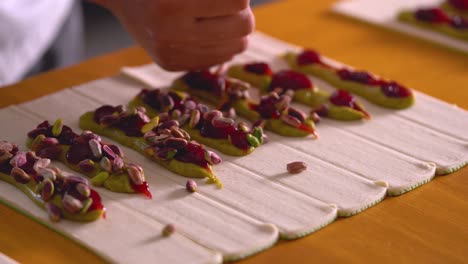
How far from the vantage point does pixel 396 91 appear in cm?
145

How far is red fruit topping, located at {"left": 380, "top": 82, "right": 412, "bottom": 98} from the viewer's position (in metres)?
1.45

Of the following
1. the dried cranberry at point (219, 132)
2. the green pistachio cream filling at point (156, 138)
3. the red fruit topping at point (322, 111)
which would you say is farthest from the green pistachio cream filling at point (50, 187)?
the red fruit topping at point (322, 111)

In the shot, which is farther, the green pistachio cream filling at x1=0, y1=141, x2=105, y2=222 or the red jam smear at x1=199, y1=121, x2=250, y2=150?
the red jam smear at x1=199, y1=121, x2=250, y2=150

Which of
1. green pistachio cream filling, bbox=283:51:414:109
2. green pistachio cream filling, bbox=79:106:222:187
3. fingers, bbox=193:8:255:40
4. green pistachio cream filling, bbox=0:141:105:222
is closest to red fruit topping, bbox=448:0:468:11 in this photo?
green pistachio cream filling, bbox=283:51:414:109

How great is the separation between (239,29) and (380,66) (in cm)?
37

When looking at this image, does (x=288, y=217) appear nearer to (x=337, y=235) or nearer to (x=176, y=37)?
(x=337, y=235)

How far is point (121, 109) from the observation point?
4.33ft

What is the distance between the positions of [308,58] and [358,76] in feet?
0.43

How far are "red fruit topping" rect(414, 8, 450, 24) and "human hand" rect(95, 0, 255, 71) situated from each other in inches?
21.1

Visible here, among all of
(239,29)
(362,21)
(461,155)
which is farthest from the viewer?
(362,21)

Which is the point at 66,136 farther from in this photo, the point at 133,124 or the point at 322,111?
the point at 322,111

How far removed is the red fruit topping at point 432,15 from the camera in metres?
1.78

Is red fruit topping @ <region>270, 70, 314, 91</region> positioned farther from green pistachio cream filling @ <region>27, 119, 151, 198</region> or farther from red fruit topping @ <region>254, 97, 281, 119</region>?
green pistachio cream filling @ <region>27, 119, 151, 198</region>

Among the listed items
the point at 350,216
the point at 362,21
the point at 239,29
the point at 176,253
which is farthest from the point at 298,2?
the point at 176,253
